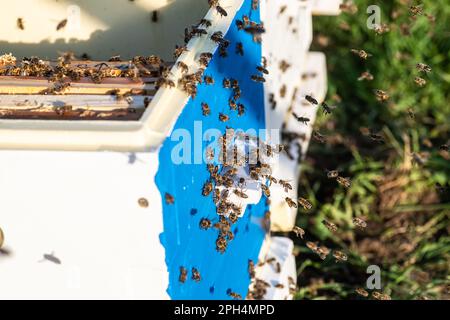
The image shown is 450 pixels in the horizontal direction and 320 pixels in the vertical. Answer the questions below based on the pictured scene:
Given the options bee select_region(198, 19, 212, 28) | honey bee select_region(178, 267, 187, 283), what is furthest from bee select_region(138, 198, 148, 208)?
bee select_region(198, 19, 212, 28)

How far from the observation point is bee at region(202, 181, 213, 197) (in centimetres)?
327

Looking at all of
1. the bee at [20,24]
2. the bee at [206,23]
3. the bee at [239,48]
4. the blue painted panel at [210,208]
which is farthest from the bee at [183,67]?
the bee at [20,24]

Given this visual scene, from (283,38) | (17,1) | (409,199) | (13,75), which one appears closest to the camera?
(13,75)

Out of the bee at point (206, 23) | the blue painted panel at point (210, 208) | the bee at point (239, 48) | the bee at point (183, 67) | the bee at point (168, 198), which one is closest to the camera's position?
the bee at point (168, 198)

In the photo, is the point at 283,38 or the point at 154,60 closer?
the point at 154,60

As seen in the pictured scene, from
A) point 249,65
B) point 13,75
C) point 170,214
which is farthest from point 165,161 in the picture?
point 249,65

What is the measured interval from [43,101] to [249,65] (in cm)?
127

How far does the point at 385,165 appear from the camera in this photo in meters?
5.57

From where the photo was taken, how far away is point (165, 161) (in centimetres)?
278

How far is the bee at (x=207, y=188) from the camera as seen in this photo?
3.27 meters

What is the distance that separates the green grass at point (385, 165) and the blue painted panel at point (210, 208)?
845 mm

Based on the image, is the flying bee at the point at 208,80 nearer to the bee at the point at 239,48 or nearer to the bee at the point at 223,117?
the bee at the point at 223,117

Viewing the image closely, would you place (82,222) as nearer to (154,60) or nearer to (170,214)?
(170,214)

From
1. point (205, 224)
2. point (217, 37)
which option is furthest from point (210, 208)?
point (217, 37)
